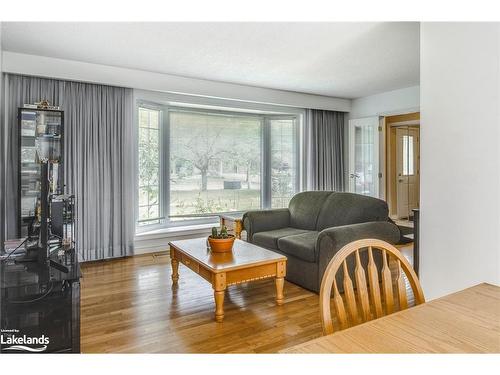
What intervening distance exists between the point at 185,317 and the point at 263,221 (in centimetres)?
173

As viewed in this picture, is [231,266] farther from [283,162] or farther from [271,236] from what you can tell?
[283,162]

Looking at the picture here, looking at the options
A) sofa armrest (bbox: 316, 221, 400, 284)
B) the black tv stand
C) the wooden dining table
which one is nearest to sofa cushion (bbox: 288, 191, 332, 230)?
sofa armrest (bbox: 316, 221, 400, 284)

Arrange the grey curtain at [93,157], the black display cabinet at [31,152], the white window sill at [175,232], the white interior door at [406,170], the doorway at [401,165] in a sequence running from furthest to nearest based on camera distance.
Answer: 1. the white interior door at [406,170]
2. the doorway at [401,165]
3. the white window sill at [175,232]
4. the grey curtain at [93,157]
5. the black display cabinet at [31,152]

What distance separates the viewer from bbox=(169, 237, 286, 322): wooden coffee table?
2514 millimetres

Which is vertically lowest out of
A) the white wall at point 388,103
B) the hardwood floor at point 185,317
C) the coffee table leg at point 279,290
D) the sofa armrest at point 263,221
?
the hardwood floor at point 185,317

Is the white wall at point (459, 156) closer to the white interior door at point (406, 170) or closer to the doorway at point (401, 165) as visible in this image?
the doorway at point (401, 165)

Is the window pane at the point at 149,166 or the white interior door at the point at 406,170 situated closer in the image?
the window pane at the point at 149,166

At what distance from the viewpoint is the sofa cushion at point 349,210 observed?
135 inches

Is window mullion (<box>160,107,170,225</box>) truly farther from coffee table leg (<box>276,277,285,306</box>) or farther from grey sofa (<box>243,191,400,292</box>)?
coffee table leg (<box>276,277,285,306</box>)

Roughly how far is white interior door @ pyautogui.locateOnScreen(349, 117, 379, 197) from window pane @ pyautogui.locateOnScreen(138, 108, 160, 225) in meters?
3.37

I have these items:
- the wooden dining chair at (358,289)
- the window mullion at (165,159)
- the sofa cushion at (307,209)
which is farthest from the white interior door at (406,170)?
the wooden dining chair at (358,289)

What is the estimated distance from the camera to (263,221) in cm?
409

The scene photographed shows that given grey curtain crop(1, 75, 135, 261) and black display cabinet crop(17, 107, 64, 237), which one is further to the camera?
grey curtain crop(1, 75, 135, 261)

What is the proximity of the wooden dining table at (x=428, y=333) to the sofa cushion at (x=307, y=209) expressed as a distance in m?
2.91
